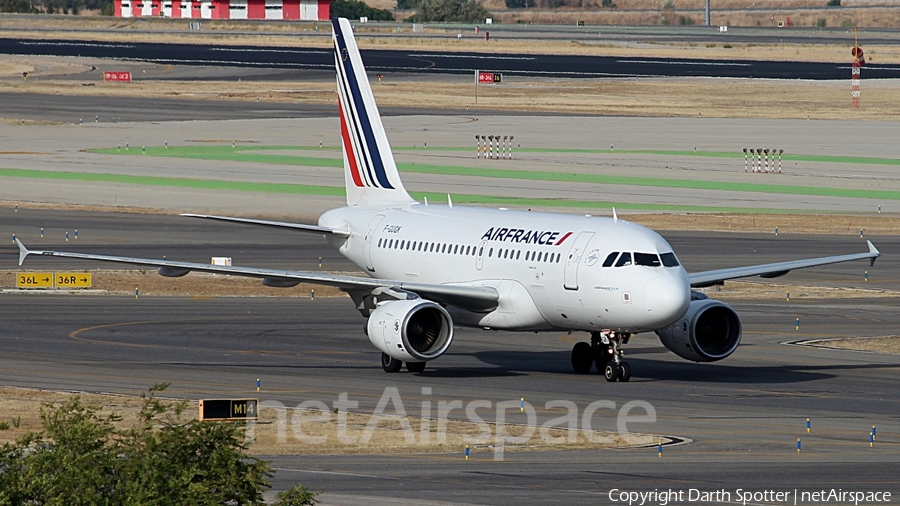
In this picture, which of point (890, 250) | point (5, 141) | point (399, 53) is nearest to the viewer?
point (890, 250)

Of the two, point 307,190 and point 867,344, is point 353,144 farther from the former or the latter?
point 307,190

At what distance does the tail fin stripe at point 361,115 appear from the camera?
4653cm

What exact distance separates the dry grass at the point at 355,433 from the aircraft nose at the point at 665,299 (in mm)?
5399

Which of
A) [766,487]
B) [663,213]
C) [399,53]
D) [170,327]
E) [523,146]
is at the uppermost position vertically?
[399,53]

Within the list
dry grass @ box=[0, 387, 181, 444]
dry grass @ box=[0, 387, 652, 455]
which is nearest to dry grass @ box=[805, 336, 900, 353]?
dry grass @ box=[0, 387, 652, 455]

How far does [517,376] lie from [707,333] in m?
4.99

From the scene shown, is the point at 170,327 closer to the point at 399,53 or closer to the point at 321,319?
the point at 321,319

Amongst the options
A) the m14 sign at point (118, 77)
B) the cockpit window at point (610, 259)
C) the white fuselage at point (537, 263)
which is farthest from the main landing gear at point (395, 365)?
the m14 sign at point (118, 77)

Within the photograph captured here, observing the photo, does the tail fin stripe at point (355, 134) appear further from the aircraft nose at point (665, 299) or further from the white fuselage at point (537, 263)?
the aircraft nose at point (665, 299)

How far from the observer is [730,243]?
6391 centimetres

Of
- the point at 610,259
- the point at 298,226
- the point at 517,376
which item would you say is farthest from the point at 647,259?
the point at 298,226

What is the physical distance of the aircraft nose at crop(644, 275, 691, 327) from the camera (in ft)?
115

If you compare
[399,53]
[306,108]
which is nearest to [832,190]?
[306,108]

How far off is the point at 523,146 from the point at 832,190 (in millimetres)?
23395
